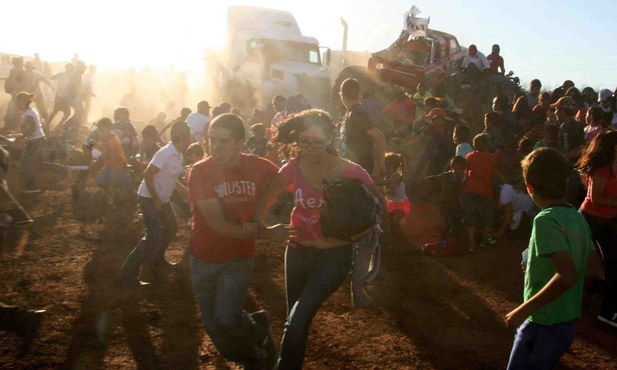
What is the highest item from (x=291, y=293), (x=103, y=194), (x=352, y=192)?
(x=352, y=192)

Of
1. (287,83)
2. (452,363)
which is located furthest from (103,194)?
(287,83)

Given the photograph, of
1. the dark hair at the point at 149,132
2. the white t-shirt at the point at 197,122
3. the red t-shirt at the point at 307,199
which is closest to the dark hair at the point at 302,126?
the red t-shirt at the point at 307,199

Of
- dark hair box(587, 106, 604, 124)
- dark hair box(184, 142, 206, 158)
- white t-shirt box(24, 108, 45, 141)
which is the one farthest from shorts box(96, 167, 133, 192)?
dark hair box(587, 106, 604, 124)

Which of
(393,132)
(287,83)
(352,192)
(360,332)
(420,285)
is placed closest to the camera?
(352,192)

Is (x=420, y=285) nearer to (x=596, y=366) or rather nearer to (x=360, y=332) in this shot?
(x=360, y=332)

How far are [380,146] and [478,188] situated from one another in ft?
10.2

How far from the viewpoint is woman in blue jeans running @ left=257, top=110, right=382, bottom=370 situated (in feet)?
14.6

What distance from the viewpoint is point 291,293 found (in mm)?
4617

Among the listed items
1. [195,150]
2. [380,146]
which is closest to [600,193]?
[380,146]

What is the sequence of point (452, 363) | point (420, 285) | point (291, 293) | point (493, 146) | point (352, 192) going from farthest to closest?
point (493, 146) → point (420, 285) → point (452, 363) → point (291, 293) → point (352, 192)

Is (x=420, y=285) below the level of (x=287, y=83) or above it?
below

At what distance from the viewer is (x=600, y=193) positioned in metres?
5.91

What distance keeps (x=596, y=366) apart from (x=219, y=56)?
2278 centimetres

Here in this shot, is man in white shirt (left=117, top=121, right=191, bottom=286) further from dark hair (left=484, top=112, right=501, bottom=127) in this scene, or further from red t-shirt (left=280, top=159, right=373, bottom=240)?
dark hair (left=484, top=112, right=501, bottom=127)
